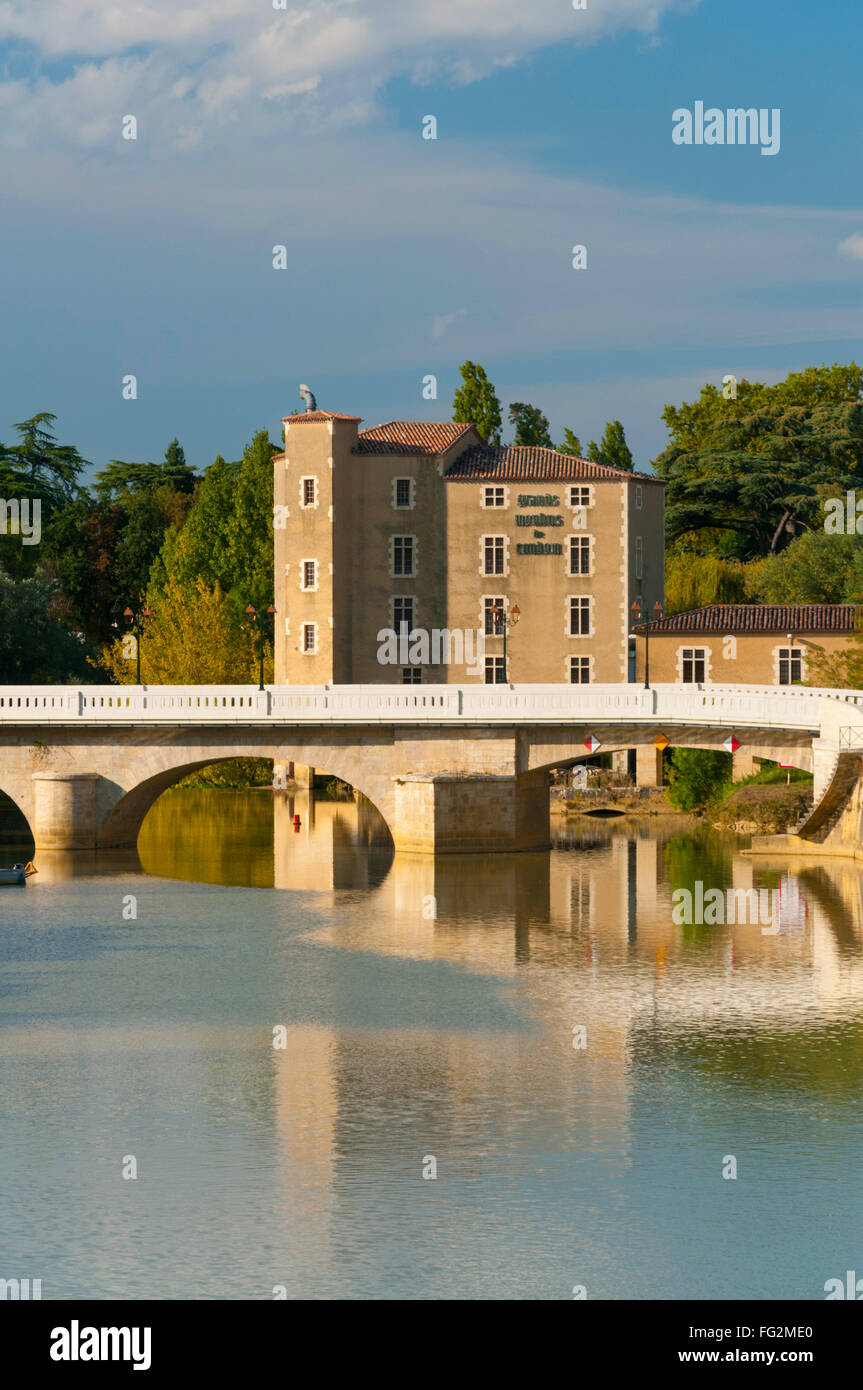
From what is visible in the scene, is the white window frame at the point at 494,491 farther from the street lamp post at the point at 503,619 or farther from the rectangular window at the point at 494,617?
the street lamp post at the point at 503,619

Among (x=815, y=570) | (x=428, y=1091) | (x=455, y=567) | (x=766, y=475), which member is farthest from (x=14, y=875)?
(x=766, y=475)

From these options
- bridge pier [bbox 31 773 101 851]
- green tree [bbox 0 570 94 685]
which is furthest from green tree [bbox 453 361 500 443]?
bridge pier [bbox 31 773 101 851]

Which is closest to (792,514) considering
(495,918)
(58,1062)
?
(495,918)

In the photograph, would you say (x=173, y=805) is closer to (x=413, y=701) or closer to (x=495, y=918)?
(x=413, y=701)

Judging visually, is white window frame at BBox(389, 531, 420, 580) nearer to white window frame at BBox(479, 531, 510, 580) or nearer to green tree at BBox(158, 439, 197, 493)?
white window frame at BBox(479, 531, 510, 580)

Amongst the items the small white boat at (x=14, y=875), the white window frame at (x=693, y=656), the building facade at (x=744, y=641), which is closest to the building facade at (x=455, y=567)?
the building facade at (x=744, y=641)

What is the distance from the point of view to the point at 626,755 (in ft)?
283

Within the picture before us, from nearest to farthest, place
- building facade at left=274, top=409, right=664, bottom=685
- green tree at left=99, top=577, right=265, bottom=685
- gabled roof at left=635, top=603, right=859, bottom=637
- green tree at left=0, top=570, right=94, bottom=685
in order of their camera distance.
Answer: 1. gabled roof at left=635, top=603, right=859, bottom=637
2. green tree at left=0, top=570, right=94, bottom=685
3. building facade at left=274, top=409, right=664, bottom=685
4. green tree at left=99, top=577, right=265, bottom=685

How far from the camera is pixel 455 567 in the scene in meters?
85.3

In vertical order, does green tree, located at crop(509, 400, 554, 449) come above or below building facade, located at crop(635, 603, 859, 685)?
above

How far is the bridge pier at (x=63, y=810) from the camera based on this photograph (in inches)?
2467

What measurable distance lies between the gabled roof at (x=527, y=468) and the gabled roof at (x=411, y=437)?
117cm

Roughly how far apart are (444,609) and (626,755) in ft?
35.3

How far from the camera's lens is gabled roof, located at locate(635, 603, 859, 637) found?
79.8 m
